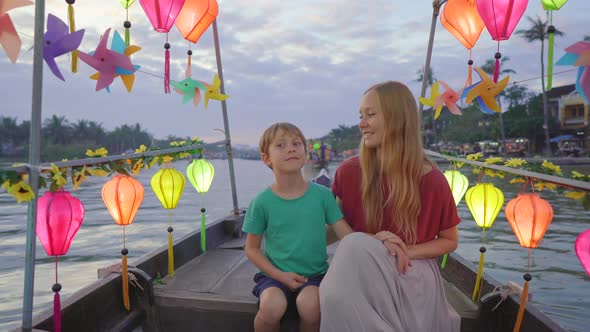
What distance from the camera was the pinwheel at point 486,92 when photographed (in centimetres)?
260

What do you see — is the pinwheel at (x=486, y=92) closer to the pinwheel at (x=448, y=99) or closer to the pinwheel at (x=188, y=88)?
the pinwheel at (x=448, y=99)

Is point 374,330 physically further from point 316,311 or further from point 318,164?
point 318,164

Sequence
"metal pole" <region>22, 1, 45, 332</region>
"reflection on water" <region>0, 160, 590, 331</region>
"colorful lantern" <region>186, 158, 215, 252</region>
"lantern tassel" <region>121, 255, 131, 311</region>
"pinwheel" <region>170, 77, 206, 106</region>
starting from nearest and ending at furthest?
"metal pole" <region>22, 1, 45, 332</region>
"lantern tassel" <region>121, 255, 131, 311</region>
"pinwheel" <region>170, 77, 206, 106</region>
"colorful lantern" <region>186, 158, 215, 252</region>
"reflection on water" <region>0, 160, 590, 331</region>

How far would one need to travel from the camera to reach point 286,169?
2025mm

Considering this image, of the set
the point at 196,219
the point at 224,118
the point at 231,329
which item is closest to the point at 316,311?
the point at 231,329

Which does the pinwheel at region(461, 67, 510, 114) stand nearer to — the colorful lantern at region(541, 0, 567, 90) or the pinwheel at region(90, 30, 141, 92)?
the colorful lantern at region(541, 0, 567, 90)

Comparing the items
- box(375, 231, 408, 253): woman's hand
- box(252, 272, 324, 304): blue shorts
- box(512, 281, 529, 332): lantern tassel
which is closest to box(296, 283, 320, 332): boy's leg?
box(252, 272, 324, 304): blue shorts

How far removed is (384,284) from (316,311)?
0.40 m

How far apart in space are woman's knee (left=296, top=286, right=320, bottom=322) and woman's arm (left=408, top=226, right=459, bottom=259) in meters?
0.45

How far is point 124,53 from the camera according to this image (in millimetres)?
1955

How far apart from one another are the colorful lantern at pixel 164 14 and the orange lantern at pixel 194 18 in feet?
1.34

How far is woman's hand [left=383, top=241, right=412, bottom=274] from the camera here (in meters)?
1.62

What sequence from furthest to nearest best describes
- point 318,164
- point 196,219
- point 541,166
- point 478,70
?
Result: point 318,164 < point 196,219 < point 478,70 < point 541,166

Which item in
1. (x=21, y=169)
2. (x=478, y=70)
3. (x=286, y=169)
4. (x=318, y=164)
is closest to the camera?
(x=21, y=169)
